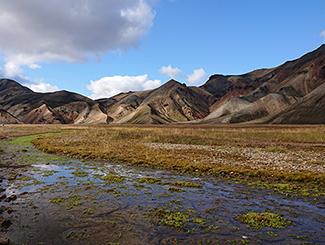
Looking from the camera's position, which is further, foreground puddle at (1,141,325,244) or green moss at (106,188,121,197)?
green moss at (106,188,121,197)

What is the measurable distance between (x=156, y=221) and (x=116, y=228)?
2065 mm

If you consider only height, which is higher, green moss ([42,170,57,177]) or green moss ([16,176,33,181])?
green moss ([16,176,33,181])

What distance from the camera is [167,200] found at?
20500 millimetres

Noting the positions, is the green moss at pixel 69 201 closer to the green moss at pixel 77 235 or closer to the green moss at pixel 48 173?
the green moss at pixel 77 235

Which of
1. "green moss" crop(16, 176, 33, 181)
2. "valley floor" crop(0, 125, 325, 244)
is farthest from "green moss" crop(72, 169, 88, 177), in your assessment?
"green moss" crop(16, 176, 33, 181)

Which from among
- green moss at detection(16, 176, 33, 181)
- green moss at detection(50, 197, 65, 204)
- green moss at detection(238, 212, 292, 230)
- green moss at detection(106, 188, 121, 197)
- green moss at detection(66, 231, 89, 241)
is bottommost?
green moss at detection(238, 212, 292, 230)

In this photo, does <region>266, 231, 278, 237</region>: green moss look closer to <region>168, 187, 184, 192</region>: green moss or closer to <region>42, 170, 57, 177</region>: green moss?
<region>168, 187, 184, 192</region>: green moss

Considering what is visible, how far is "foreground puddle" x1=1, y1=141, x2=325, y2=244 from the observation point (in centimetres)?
Result: 1402

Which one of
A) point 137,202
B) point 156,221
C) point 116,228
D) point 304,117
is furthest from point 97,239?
point 304,117

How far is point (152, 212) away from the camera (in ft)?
58.1

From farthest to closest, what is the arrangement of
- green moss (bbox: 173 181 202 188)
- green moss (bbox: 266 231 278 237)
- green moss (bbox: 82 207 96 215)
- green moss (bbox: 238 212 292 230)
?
green moss (bbox: 173 181 202 188)
green moss (bbox: 82 207 96 215)
green moss (bbox: 238 212 292 230)
green moss (bbox: 266 231 278 237)

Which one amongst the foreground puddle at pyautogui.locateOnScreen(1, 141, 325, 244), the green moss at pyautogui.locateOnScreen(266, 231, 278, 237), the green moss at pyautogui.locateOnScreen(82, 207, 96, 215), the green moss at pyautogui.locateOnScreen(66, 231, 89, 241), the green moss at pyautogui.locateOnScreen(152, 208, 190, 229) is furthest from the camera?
the green moss at pyautogui.locateOnScreen(82, 207, 96, 215)

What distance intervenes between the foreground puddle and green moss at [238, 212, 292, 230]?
1.8 inches

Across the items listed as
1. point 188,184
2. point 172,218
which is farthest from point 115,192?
point 172,218
